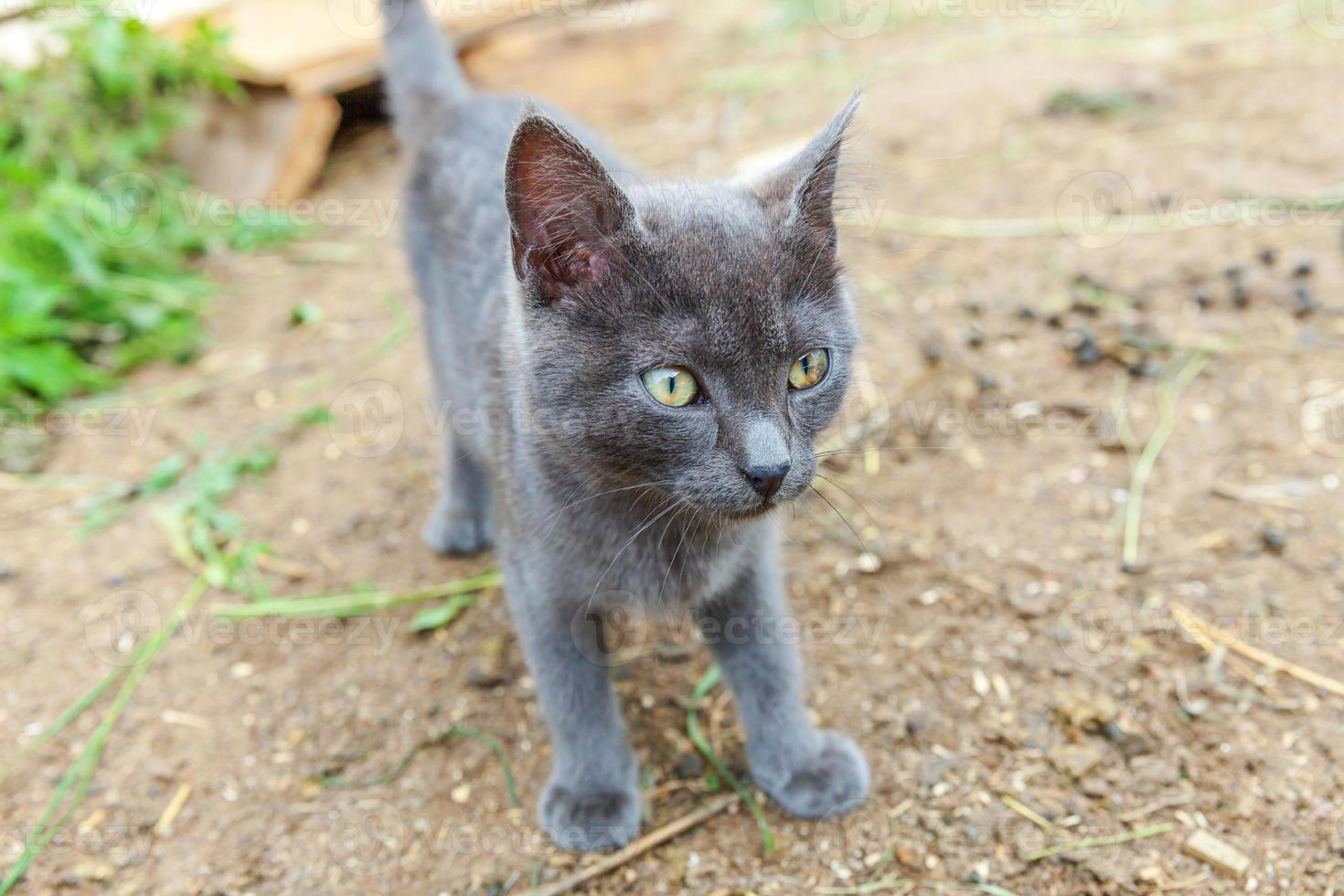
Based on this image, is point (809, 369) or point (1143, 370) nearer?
point (809, 369)

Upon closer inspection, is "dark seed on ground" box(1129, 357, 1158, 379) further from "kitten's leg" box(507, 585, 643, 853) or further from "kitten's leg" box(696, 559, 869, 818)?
"kitten's leg" box(507, 585, 643, 853)

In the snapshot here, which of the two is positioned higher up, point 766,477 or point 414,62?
point 414,62

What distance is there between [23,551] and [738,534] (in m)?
2.21

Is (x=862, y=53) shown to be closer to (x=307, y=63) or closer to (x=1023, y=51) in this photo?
(x=1023, y=51)

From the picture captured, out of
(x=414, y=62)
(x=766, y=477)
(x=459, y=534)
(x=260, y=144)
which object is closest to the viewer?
(x=766, y=477)

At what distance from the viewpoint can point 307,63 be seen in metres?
4.49

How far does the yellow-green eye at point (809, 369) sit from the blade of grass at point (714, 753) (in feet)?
2.62

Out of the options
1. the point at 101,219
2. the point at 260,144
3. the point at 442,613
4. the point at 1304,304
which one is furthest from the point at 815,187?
the point at 260,144

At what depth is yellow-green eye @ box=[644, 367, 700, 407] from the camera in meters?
1.66

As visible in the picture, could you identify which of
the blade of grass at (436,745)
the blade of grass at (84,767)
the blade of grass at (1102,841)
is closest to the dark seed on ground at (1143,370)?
the blade of grass at (1102,841)

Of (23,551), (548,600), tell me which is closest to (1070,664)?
(548,600)

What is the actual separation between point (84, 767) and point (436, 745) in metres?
0.80

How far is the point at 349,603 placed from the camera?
2660 mm

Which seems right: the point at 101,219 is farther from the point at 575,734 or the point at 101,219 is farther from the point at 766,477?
the point at 766,477
